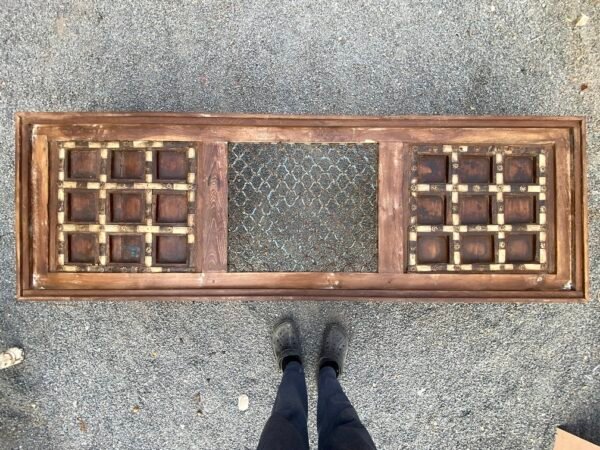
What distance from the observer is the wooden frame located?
1380 millimetres

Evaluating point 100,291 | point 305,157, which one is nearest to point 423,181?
point 305,157

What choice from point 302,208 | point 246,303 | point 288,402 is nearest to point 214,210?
point 302,208

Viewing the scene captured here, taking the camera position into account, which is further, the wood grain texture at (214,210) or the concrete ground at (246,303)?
the concrete ground at (246,303)

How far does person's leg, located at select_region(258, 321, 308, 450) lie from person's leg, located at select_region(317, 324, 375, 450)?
0.22 ft

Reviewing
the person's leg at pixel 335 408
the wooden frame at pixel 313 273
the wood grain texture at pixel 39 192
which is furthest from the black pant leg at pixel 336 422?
the wood grain texture at pixel 39 192

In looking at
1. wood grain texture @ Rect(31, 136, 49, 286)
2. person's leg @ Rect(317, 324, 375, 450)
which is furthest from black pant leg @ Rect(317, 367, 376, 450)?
wood grain texture @ Rect(31, 136, 49, 286)

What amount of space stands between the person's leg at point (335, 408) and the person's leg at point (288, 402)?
66 mm

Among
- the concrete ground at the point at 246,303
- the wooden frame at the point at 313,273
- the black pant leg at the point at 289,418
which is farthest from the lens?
the concrete ground at the point at 246,303

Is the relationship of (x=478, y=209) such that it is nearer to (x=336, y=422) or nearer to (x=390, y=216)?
(x=390, y=216)

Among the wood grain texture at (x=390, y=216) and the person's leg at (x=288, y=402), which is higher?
the wood grain texture at (x=390, y=216)

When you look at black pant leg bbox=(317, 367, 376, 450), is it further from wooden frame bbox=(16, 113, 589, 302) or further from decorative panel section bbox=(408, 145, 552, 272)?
decorative panel section bbox=(408, 145, 552, 272)

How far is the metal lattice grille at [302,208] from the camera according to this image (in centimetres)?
142

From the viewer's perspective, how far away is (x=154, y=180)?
4.60 feet

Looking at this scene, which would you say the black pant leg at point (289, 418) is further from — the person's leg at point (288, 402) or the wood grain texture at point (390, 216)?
the wood grain texture at point (390, 216)
